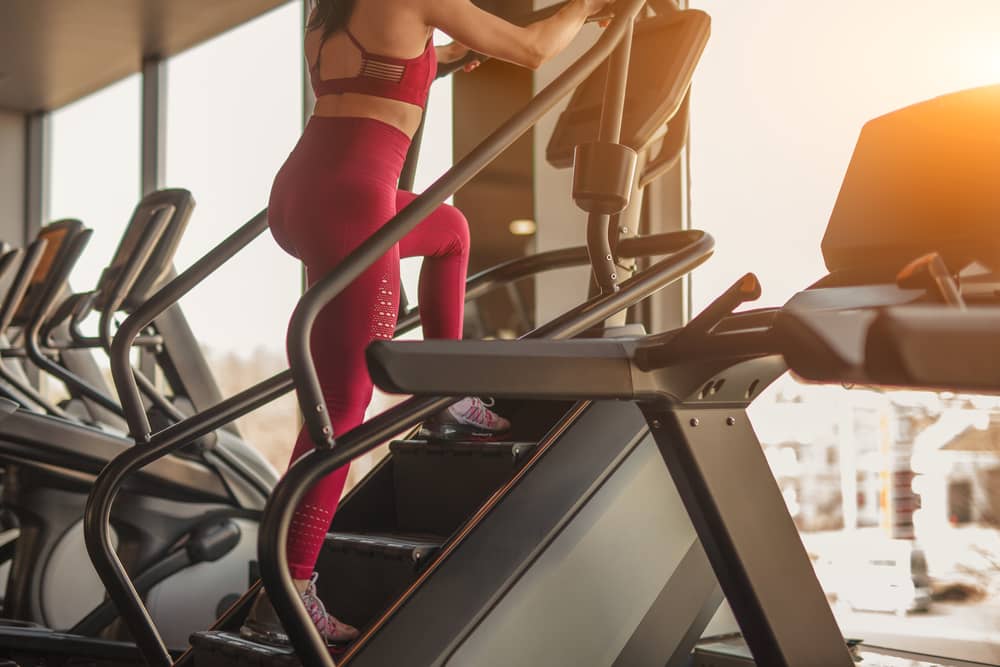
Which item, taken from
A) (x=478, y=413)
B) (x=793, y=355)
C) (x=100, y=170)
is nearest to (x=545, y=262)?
(x=478, y=413)

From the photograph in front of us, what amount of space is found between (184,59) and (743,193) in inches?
192

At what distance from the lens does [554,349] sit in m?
1.19

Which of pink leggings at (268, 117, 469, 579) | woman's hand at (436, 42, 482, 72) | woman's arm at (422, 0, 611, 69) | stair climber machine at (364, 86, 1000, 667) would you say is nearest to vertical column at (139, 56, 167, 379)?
woman's hand at (436, 42, 482, 72)

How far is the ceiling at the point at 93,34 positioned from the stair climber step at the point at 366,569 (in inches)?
180

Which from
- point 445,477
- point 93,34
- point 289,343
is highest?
point 93,34

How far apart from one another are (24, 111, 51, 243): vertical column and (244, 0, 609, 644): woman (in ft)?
23.2

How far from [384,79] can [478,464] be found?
0.91 metres

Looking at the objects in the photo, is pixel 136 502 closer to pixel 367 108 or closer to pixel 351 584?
pixel 351 584

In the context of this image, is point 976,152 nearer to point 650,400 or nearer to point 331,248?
point 650,400

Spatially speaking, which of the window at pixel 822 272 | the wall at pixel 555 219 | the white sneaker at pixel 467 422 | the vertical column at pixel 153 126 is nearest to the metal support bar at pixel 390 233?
the white sneaker at pixel 467 422

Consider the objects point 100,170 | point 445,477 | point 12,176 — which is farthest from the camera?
point 12,176

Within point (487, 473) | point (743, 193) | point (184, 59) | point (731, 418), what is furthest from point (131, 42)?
point (731, 418)

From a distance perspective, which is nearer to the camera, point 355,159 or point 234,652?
point 355,159

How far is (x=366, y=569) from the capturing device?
2.29 meters
